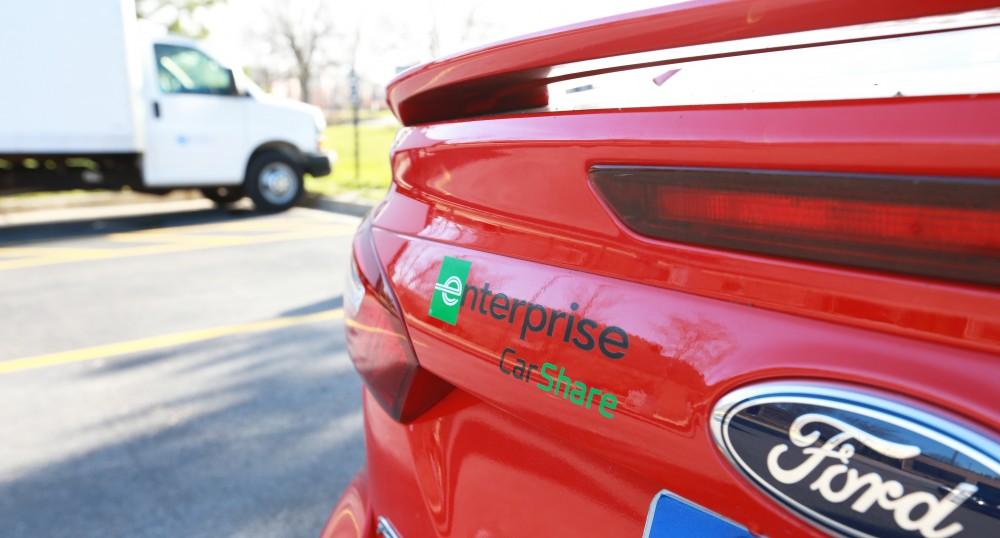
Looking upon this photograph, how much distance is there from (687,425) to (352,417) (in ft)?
8.60

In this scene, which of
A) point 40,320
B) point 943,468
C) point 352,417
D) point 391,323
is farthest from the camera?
point 40,320

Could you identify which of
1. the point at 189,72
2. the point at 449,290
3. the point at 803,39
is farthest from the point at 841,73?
the point at 189,72

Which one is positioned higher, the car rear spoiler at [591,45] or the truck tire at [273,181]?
the car rear spoiler at [591,45]

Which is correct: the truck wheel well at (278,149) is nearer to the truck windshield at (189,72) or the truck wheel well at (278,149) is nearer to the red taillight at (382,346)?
the truck windshield at (189,72)

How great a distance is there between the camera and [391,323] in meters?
1.14

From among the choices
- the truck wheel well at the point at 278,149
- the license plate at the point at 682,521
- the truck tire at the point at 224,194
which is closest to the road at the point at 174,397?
the license plate at the point at 682,521

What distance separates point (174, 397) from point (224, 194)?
760 centimetres

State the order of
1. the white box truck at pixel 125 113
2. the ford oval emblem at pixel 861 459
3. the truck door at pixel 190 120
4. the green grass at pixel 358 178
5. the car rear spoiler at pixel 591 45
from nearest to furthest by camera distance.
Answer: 1. the ford oval emblem at pixel 861 459
2. the car rear spoiler at pixel 591 45
3. the white box truck at pixel 125 113
4. the truck door at pixel 190 120
5. the green grass at pixel 358 178

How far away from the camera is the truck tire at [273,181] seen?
368 inches

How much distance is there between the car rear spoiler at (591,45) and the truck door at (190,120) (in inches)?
324

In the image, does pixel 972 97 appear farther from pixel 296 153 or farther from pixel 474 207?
pixel 296 153

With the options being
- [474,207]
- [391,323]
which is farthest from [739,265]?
[391,323]

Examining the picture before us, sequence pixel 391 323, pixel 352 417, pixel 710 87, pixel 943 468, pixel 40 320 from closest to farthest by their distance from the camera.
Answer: pixel 943 468
pixel 710 87
pixel 391 323
pixel 352 417
pixel 40 320

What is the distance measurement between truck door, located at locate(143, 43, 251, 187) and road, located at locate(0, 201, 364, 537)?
7.81ft
